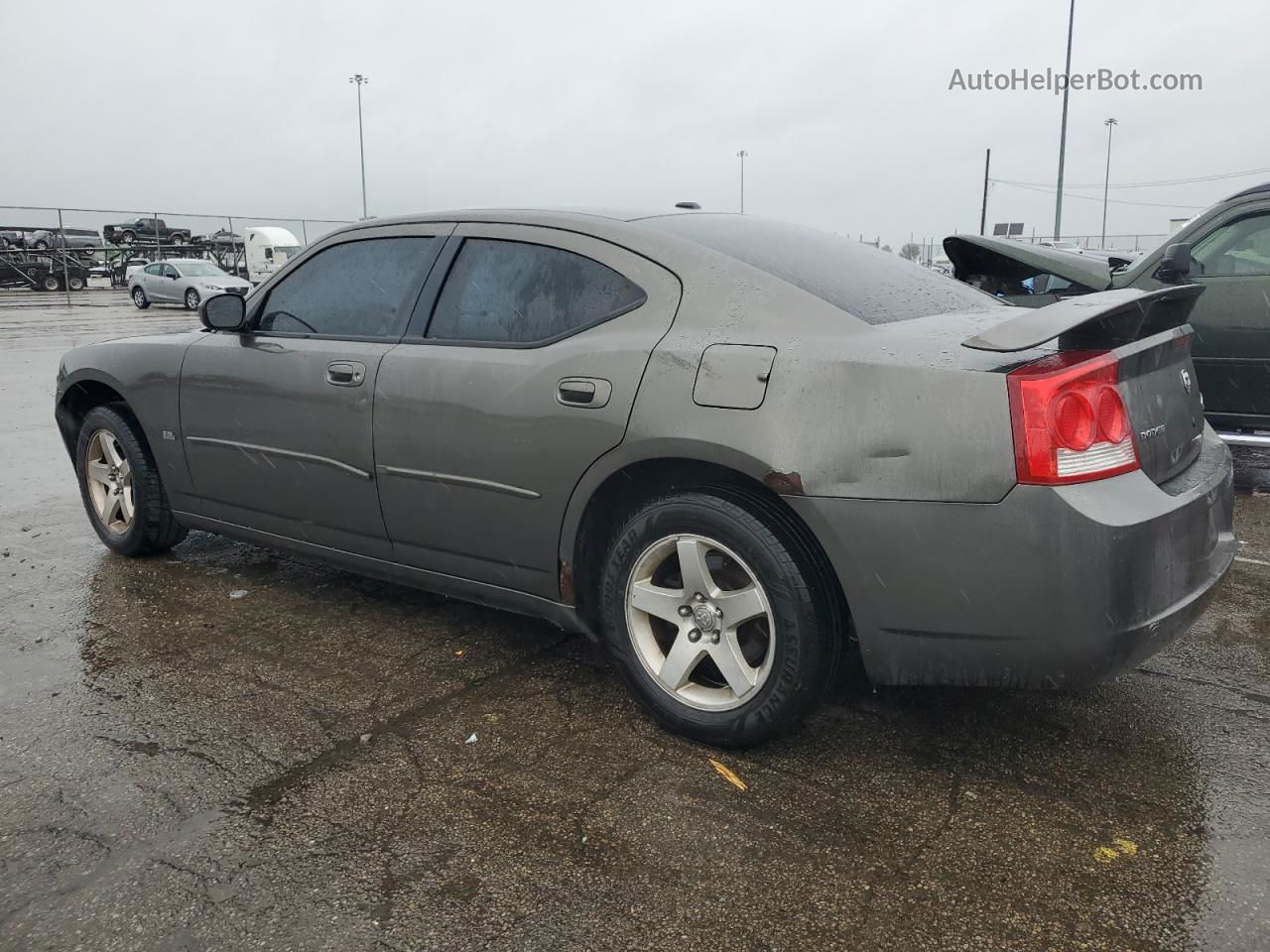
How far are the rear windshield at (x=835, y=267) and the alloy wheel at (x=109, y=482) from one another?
290 centimetres

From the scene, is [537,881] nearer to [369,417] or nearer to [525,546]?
[525,546]

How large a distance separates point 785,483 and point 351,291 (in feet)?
6.64

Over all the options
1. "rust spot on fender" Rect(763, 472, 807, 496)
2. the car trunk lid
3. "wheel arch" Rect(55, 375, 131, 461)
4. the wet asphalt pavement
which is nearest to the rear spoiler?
the car trunk lid

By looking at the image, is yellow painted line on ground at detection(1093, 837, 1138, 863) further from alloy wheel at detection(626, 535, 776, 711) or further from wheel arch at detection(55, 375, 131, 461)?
wheel arch at detection(55, 375, 131, 461)

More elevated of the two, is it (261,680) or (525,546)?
(525,546)

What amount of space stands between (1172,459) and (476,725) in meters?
2.10

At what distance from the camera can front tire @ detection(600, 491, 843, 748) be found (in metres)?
2.60

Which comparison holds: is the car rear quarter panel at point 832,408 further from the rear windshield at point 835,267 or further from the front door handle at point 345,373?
the front door handle at point 345,373

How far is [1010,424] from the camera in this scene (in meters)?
2.30

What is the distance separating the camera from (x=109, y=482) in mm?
4723

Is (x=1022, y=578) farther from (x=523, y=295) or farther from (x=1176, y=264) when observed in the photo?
(x=1176, y=264)

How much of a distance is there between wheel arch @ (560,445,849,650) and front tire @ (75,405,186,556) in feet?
8.01

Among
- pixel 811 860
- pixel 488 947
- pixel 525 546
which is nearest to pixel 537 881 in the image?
pixel 488 947

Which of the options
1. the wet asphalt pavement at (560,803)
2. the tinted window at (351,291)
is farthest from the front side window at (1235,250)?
the tinted window at (351,291)
